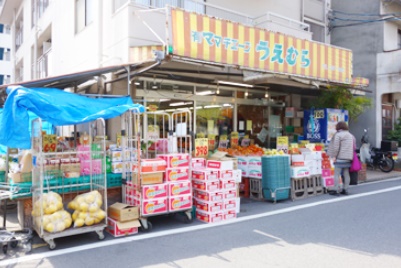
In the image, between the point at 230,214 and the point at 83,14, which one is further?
the point at 83,14

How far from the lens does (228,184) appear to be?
23.6 ft

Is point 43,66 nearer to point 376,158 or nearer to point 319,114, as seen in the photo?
point 319,114

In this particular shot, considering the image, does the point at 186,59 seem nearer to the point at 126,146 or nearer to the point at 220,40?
the point at 220,40

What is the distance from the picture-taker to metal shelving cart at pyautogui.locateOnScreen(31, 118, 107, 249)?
5402 millimetres

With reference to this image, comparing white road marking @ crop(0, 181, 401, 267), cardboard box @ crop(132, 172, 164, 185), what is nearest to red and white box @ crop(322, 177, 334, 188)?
white road marking @ crop(0, 181, 401, 267)

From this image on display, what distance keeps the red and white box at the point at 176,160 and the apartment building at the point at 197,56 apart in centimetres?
198

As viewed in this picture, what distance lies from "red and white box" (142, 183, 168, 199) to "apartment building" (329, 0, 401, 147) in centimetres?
1339

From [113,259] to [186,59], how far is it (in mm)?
4756

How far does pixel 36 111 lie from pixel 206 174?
3467 mm

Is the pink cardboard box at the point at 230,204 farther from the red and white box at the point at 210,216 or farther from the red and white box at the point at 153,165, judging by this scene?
the red and white box at the point at 153,165

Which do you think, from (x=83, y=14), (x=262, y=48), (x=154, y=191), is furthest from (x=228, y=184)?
(x=83, y=14)

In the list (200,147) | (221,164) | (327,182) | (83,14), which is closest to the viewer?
(221,164)

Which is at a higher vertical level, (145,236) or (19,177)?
(19,177)

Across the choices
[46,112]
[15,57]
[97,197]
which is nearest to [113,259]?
[97,197]
